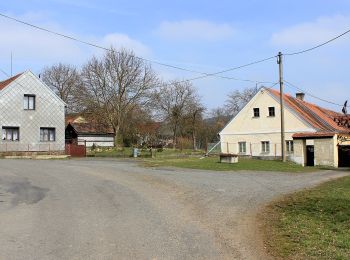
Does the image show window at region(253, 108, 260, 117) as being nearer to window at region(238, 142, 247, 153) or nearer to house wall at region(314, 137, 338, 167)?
window at region(238, 142, 247, 153)

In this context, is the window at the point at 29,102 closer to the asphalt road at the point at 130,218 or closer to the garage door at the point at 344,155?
the garage door at the point at 344,155

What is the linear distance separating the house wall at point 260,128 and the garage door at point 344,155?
4644 millimetres

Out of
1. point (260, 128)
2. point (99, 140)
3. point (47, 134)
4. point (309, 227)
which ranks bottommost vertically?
point (309, 227)

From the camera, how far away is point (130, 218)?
10562mm

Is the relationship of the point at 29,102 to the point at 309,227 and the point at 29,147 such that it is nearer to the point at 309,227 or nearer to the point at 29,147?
the point at 29,147

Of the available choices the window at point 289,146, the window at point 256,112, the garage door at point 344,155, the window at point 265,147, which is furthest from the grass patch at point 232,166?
the window at point 256,112

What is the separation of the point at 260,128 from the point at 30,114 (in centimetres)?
2220

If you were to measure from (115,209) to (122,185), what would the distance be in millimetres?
5242

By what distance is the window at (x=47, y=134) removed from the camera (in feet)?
153

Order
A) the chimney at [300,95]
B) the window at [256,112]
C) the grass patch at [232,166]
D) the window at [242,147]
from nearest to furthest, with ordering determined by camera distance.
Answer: the grass patch at [232,166], the window at [256,112], the window at [242,147], the chimney at [300,95]

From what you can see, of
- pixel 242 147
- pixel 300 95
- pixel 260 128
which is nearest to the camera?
pixel 260 128

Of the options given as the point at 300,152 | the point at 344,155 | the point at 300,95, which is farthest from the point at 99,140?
the point at 344,155

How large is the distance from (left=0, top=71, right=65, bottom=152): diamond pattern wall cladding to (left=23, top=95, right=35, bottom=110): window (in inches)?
12.1

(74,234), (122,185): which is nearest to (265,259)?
(74,234)
